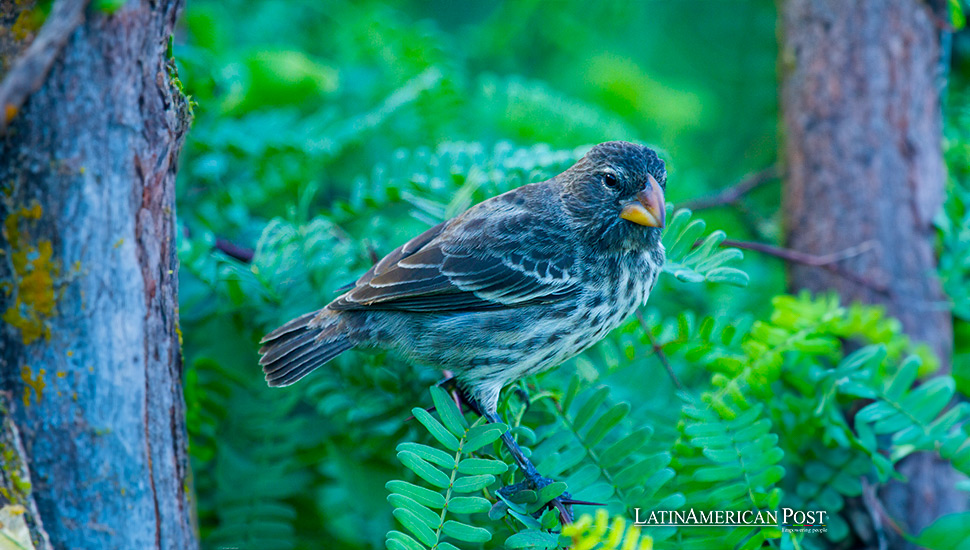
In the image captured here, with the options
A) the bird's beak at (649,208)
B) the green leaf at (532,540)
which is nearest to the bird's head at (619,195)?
the bird's beak at (649,208)

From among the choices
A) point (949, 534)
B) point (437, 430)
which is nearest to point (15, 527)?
point (437, 430)

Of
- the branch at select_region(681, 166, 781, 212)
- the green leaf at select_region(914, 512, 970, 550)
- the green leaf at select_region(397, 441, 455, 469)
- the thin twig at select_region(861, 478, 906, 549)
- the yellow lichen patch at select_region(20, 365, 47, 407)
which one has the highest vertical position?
the branch at select_region(681, 166, 781, 212)

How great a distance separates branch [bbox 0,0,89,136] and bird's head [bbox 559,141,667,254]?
1474mm

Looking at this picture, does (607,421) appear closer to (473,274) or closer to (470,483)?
(470,483)

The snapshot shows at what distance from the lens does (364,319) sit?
7.10ft

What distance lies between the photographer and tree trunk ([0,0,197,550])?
1.32 m

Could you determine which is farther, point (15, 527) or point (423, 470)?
point (423, 470)

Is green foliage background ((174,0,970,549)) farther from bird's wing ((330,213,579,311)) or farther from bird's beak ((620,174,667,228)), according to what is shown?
bird's wing ((330,213,579,311))

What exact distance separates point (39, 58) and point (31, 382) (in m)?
0.61

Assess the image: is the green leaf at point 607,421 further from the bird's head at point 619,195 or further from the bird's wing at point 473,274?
the bird's head at point 619,195

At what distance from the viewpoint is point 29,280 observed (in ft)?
4.42

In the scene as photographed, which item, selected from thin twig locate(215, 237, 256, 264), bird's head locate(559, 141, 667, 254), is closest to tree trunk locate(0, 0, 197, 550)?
thin twig locate(215, 237, 256, 264)

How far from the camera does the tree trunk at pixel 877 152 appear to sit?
2.85 metres

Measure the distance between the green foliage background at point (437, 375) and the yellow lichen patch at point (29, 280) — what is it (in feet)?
2.62
